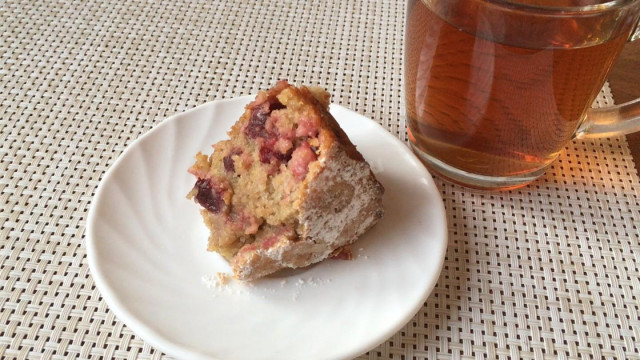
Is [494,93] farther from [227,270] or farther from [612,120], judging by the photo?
[227,270]

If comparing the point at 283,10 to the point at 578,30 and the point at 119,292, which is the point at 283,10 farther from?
the point at 119,292

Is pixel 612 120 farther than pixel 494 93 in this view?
Yes

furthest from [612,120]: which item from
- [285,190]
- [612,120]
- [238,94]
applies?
[238,94]

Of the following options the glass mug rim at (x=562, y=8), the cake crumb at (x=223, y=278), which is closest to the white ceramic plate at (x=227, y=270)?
the cake crumb at (x=223, y=278)

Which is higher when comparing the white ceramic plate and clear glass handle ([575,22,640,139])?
clear glass handle ([575,22,640,139])

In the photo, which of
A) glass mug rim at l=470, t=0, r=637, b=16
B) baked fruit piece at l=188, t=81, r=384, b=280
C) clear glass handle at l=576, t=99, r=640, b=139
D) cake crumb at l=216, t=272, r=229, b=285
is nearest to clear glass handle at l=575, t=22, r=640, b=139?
clear glass handle at l=576, t=99, r=640, b=139

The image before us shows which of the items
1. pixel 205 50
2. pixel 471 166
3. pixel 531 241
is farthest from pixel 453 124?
pixel 205 50

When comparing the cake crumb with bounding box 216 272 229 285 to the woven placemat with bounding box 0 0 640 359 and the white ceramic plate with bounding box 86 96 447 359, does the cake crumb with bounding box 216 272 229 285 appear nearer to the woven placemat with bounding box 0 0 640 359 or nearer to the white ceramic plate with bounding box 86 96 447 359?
the white ceramic plate with bounding box 86 96 447 359
